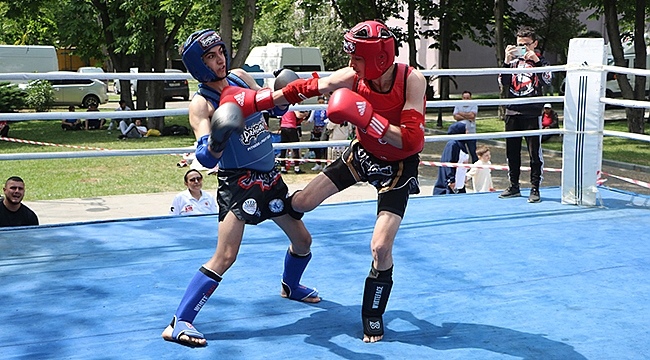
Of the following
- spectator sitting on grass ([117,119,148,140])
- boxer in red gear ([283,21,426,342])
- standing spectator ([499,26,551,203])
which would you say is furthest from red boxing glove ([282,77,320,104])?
spectator sitting on grass ([117,119,148,140])

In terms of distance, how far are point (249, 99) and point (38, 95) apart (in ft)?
76.2

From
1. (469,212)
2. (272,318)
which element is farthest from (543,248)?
(272,318)

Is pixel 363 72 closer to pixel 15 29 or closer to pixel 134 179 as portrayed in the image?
pixel 134 179

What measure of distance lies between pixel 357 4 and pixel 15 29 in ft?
68.4

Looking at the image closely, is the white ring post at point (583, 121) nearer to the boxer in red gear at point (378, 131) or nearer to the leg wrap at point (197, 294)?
the boxer in red gear at point (378, 131)

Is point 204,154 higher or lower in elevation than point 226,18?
lower

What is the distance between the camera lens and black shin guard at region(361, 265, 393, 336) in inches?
144

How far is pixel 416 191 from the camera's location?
393 cm

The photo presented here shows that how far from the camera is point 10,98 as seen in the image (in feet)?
76.3

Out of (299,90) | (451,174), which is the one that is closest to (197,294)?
(299,90)

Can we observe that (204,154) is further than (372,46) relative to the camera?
No

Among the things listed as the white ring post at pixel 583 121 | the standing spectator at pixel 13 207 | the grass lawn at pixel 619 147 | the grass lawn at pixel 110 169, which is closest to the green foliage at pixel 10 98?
the grass lawn at pixel 110 169

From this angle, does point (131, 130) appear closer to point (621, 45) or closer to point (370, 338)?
point (621, 45)

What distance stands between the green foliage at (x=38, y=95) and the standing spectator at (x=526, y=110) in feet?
69.0
